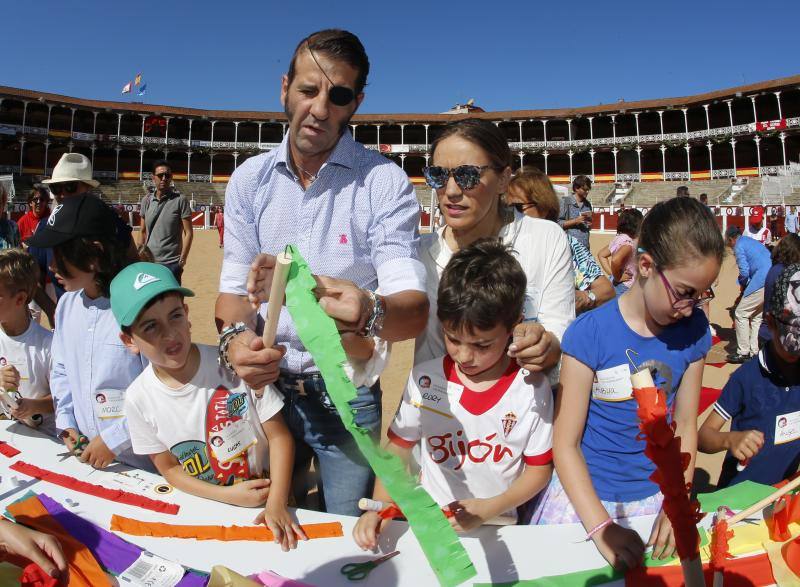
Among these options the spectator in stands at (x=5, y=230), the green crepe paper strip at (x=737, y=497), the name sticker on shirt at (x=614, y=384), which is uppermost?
the spectator in stands at (x=5, y=230)

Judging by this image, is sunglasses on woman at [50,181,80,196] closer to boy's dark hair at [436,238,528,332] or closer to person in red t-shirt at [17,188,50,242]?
person in red t-shirt at [17,188,50,242]

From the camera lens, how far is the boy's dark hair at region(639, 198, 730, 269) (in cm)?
161

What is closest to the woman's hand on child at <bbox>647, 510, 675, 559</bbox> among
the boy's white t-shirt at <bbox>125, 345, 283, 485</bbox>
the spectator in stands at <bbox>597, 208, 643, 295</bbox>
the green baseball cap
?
the boy's white t-shirt at <bbox>125, 345, 283, 485</bbox>

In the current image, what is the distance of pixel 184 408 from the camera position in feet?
6.49

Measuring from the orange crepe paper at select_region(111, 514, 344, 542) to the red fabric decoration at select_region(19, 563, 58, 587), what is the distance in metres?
0.26

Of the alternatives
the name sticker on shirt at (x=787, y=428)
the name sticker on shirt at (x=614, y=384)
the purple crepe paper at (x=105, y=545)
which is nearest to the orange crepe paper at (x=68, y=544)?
the purple crepe paper at (x=105, y=545)

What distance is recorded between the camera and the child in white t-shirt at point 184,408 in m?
1.92

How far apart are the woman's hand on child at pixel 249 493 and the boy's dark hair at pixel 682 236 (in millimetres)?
1403

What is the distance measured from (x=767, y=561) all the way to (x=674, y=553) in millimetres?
244

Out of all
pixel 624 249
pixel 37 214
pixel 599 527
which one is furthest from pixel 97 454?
pixel 37 214

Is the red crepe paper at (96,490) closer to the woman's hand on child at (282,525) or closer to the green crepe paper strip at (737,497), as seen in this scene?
the woman's hand on child at (282,525)

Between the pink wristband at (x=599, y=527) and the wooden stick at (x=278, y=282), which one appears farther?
the pink wristband at (x=599, y=527)

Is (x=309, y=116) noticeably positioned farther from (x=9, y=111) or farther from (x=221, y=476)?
(x=9, y=111)

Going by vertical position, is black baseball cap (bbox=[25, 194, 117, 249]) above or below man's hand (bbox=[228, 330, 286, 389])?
above
